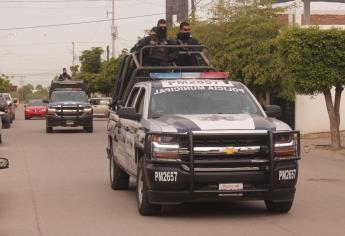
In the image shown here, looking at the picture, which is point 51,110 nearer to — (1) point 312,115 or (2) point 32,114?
(1) point 312,115

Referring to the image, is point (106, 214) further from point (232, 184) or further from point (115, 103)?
point (115, 103)

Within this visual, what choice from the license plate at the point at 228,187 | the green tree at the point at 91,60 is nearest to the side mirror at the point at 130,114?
the license plate at the point at 228,187

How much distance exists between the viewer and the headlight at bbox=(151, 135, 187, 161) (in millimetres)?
10047

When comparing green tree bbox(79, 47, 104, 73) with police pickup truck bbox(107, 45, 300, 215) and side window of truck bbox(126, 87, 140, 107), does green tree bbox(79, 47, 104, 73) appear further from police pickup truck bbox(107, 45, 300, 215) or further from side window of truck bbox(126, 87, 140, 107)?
police pickup truck bbox(107, 45, 300, 215)

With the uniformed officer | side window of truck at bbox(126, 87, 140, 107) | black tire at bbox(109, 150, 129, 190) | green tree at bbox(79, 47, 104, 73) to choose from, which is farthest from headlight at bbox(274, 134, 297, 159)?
green tree at bbox(79, 47, 104, 73)

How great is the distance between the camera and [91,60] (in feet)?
302

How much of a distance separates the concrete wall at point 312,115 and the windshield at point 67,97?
9.85 meters

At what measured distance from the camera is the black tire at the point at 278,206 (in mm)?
10797

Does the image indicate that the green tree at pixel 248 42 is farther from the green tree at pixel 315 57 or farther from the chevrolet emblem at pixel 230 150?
the chevrolet emblem at pixel 230 150

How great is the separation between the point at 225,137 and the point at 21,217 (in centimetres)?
312

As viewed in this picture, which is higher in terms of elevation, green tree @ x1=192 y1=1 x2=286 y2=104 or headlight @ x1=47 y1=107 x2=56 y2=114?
green tree @ x1=192 y1=1 x2=286 y2=104

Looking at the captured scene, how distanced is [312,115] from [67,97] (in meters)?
11.0

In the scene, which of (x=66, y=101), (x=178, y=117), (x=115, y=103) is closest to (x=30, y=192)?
(x=115, y=103)

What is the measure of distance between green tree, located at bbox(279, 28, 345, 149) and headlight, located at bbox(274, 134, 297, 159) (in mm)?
12659
